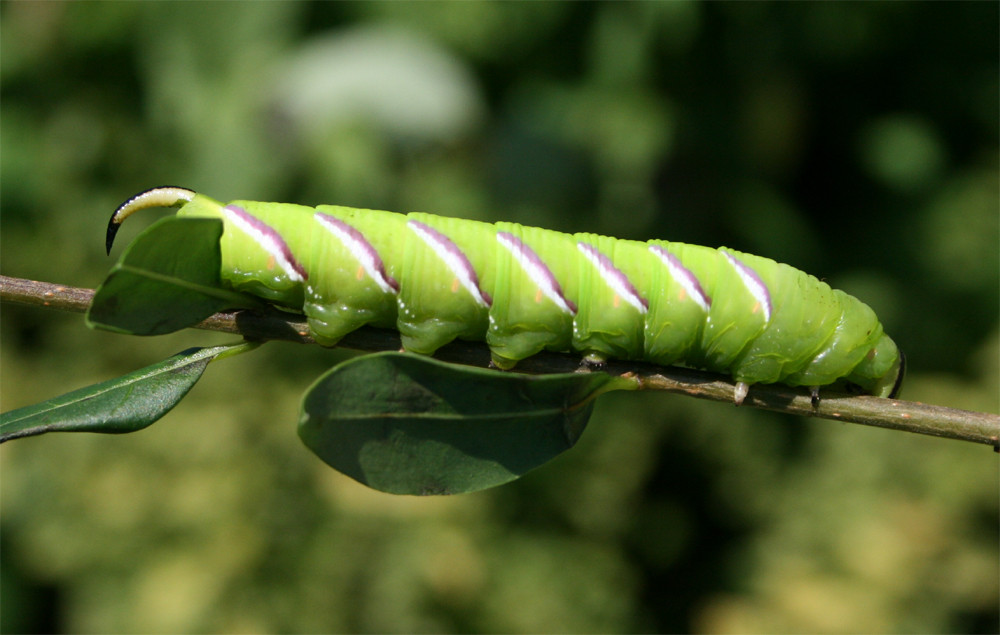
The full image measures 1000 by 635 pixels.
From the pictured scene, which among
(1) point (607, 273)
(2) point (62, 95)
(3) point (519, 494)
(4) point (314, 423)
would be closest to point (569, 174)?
(3) point (519, 494)

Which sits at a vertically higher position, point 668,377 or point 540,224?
point 668,377

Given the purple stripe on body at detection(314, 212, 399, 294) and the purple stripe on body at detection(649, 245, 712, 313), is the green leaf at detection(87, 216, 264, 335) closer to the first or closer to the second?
the purple stripe on body at detection(314, 212, 399, 294)

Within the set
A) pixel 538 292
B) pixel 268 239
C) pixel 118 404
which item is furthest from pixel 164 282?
pixel 538 292

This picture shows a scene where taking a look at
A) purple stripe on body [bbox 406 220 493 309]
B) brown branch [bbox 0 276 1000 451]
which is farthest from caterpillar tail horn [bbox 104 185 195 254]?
purple stripe on body [bbox 406 220 493 309]

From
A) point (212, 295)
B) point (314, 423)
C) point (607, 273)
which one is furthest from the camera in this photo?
point (607, 273)

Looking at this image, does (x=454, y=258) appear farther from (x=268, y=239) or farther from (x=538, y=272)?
(x=268, y=239)

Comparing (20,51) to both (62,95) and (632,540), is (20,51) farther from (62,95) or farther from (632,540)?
(632,540)
